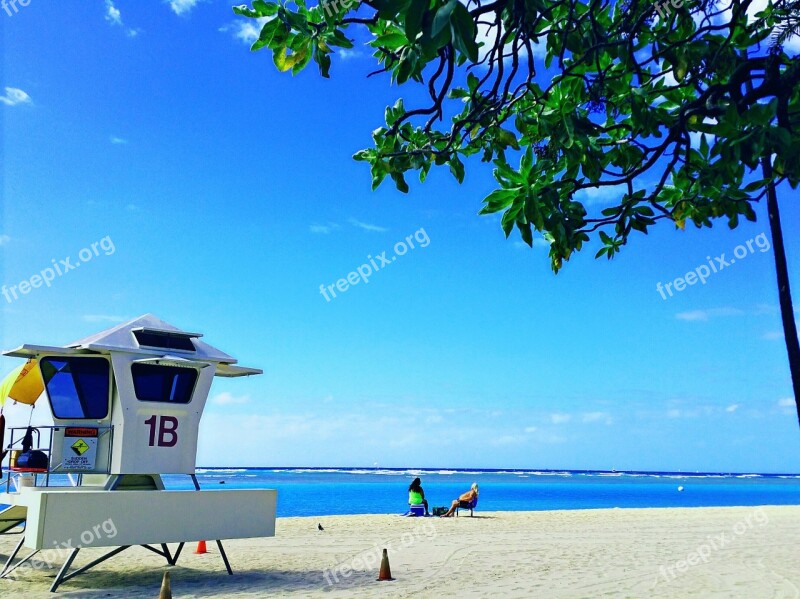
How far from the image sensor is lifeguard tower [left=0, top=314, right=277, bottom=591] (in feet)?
36.4

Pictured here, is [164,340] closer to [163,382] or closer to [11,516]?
[163,382]

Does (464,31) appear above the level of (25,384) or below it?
above

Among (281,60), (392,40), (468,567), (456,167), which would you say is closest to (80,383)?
(468,567)

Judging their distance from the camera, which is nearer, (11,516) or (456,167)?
(456,167)

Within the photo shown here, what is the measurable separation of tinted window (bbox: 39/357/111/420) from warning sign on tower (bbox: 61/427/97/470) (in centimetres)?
24

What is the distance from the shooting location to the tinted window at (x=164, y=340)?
1181 cm

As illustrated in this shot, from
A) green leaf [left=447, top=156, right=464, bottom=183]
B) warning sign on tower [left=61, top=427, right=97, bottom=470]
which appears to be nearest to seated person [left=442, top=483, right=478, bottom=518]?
warning sign on tower [left=61, top=427, right=97, bottom=470]

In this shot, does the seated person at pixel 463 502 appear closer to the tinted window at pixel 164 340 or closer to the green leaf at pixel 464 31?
the tinted window at pixel 164 340

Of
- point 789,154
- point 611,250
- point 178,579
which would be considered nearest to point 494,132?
point 611,250

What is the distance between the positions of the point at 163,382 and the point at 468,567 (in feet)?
19.5

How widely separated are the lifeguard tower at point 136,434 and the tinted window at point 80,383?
0.02m

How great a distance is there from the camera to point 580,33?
5.99 metres

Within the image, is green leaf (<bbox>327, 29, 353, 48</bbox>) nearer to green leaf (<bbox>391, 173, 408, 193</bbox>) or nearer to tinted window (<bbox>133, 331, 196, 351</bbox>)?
green leaf (<bbox>391, 173, 408, 193</bbox>)

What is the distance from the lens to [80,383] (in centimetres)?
1145
